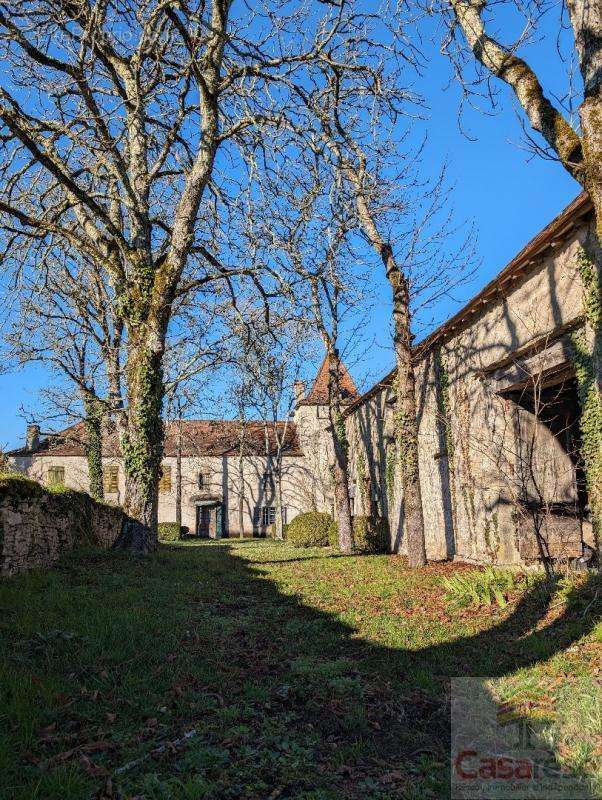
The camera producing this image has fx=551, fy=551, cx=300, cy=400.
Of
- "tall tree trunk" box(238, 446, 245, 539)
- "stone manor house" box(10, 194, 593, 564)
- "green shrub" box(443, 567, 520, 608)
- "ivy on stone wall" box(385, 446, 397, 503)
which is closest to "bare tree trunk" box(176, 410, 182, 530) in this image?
"tall tree trunk" box(238, 446, 245, 539)

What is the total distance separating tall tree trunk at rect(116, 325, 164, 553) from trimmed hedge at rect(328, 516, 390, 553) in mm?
8242

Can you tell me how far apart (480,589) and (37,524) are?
22.0 ft

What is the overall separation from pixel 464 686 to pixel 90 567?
248 inches

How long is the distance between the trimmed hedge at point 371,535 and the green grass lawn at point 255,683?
29.6 feet

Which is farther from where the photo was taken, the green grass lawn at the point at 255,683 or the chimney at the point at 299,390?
the chimney at the point at 299,390

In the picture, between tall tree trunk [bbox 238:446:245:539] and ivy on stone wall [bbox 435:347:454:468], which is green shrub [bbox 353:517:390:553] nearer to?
ivy on stone wall [bbox 435:347:454:468]

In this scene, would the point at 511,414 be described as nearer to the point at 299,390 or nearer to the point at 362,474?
the point at 362,474

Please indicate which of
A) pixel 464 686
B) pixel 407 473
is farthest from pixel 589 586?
pixel 407 473

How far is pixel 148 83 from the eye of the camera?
11.7 metres

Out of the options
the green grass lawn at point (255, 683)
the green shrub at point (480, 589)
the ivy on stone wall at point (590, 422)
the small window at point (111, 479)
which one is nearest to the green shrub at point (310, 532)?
the green shrub at point (480, 589)

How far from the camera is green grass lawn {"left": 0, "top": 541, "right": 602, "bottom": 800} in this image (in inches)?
123

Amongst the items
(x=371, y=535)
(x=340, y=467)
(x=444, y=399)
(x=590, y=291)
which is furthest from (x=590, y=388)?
(x=371, y=535)

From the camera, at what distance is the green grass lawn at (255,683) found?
3.12 meters

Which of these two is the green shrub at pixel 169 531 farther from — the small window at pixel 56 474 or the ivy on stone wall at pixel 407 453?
the ivy on stone wall at pixel 407 453
